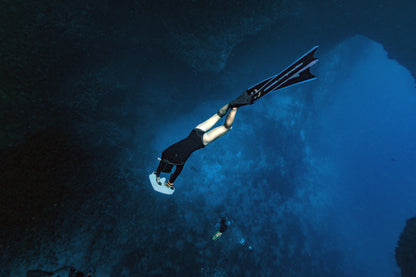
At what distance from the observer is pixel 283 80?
133 inches

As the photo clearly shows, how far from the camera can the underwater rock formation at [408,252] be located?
8.50 metres

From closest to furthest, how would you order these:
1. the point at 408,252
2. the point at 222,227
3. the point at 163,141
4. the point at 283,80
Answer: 1. the point at 283,80
2. the point at 222,227
3. the point at 408,252
4. the point at 163,141

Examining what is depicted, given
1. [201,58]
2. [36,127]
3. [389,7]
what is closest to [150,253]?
[36,127]

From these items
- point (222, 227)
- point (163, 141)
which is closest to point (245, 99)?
point (222, 227)

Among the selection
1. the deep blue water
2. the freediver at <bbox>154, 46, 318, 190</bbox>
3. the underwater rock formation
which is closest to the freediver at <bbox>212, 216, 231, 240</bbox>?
the deep blue water

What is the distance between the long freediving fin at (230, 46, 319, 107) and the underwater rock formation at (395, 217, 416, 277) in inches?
482

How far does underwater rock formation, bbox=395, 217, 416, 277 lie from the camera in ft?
27.9

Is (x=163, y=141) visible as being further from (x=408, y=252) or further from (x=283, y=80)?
(x=408, y=252)

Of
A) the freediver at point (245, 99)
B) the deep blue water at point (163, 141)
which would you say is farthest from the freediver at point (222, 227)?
the freediver at point (245, 99)

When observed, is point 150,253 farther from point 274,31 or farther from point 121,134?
point 274,31

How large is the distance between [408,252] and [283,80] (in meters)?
12.7

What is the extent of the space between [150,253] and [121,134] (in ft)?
17.5

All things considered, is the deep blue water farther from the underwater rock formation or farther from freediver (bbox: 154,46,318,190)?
the underwater rock formation

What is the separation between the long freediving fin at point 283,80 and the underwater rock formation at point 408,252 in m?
12.3
